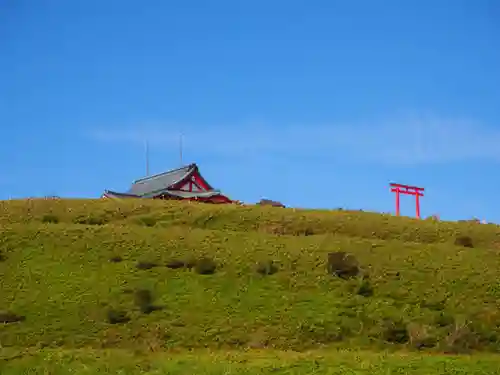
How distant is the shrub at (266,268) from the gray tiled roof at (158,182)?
3824cm

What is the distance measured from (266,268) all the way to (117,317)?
1060 centimetres

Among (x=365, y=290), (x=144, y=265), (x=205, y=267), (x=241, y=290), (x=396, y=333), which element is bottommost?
(x=396, y=333)

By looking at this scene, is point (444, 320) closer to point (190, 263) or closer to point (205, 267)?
point (205, 267)

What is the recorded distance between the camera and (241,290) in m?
42.9

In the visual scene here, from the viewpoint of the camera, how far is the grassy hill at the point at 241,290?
34.8 meters

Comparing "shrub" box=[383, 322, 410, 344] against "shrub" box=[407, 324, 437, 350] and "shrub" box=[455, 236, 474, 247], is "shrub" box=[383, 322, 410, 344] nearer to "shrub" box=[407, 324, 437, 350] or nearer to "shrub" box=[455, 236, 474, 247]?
"shrub" box=[407, 324, 437, 350]

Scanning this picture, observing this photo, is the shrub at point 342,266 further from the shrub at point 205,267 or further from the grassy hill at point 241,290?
the shrub at point 205,267

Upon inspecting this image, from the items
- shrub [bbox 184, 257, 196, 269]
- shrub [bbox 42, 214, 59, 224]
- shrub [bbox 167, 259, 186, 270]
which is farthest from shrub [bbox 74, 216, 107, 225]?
shrub [bbox 184, 257, 196, 269]

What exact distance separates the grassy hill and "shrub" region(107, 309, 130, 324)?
10cm

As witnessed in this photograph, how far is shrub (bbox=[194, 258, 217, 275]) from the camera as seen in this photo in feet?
149

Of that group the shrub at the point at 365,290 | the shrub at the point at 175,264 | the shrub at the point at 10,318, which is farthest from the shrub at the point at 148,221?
the shrub at the point at 365,290

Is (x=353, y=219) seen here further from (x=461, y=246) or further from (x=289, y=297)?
(x=289, y=297)

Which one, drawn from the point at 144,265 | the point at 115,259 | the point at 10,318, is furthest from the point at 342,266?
the point at 10,318

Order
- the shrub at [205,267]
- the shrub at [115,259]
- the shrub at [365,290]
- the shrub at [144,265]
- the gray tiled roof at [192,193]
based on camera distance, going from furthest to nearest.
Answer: the gray tiled roof at [192,193], the shrub at [115,259], the shrub at [144,265], the shrub at [205,267], the shrub at [365,290]
